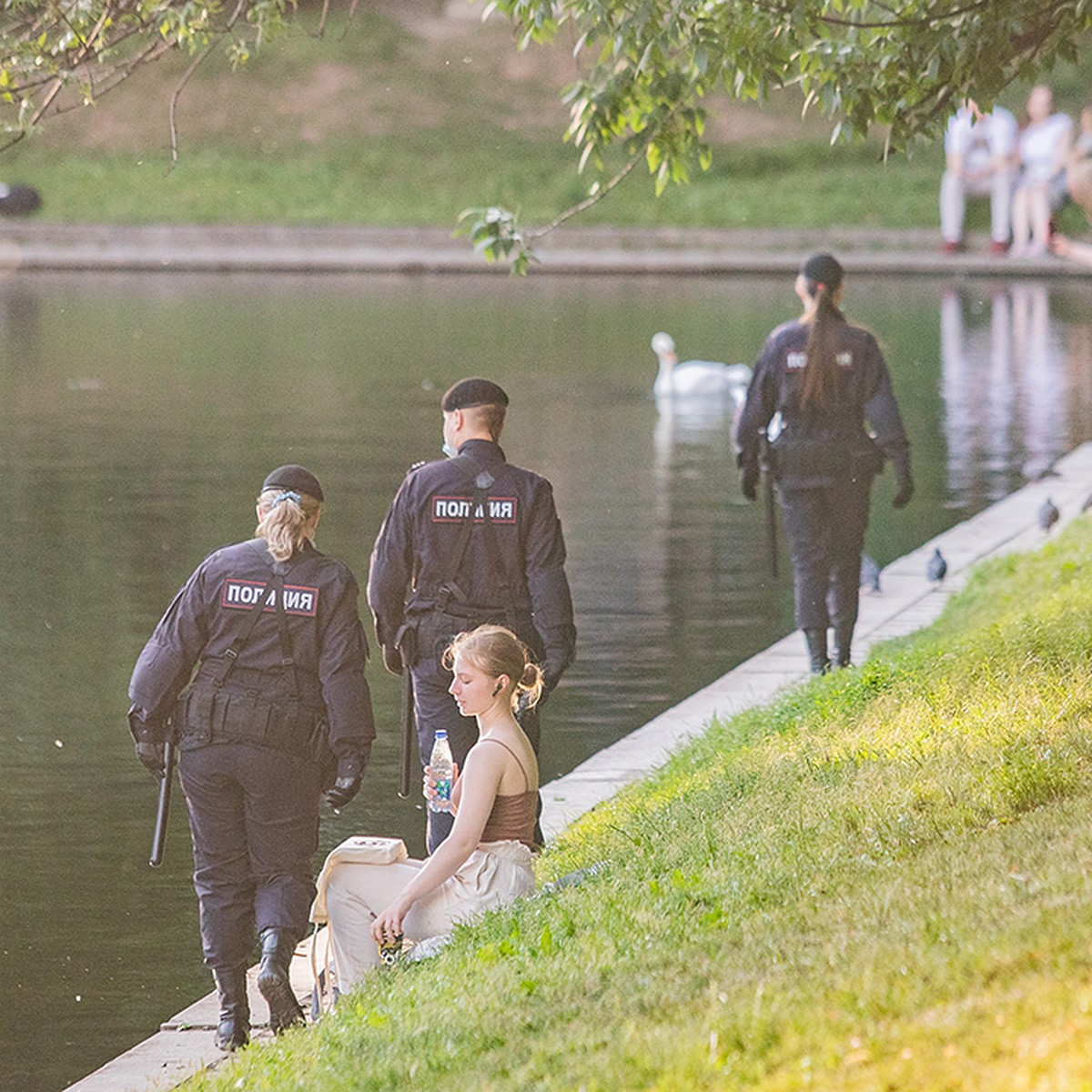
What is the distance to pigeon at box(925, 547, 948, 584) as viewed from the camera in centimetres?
1375

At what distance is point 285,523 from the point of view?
23.1 feet

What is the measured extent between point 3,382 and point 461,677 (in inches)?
831

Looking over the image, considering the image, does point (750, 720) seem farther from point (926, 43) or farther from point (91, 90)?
point (91, 90)

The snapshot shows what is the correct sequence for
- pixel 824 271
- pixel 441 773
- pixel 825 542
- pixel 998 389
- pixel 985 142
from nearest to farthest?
pixel 441 773 < pixel 824 271 < pixel 825 542 < pixel 998 389 < pixel 985 142

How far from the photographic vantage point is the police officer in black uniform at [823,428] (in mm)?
10695

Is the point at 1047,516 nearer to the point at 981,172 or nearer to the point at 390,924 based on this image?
the point at 390,924

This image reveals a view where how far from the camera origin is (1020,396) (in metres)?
25.8

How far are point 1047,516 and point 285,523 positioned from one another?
932cm

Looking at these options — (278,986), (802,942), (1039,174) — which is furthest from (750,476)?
(1039,174)

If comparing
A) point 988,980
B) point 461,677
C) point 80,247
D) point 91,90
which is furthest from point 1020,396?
point 80,247

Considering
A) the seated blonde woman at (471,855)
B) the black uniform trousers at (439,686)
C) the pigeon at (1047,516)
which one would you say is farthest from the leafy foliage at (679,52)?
the pigeon at (1047,516)

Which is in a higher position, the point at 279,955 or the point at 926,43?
the point at 926,43

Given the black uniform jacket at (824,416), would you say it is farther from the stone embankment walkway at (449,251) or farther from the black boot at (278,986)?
the stone embankment walkway at (449,251)

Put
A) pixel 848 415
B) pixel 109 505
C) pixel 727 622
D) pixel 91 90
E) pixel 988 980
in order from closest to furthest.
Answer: pixel 988 980 → pixel 91 90 → pixel 848 415 → pixel 727 622 → pixel 109 505
